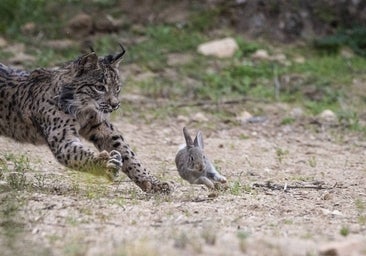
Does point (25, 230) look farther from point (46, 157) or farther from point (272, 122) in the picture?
point (272, 122)

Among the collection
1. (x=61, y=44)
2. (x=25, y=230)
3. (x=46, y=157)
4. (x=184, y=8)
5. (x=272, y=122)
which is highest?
(x=184, y=8)

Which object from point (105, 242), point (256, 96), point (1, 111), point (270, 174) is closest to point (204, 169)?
point (270, 174)

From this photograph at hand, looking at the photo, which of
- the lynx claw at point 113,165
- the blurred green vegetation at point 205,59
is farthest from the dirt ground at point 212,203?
the blurred green vegetation at point 205,59

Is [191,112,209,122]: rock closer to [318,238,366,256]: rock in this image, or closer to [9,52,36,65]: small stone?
[9,52,36,65]: small stone

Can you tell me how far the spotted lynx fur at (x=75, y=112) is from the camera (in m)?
8.43

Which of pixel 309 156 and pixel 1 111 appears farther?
pixel 309 156

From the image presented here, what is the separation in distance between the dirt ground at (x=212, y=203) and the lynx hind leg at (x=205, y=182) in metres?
0.05

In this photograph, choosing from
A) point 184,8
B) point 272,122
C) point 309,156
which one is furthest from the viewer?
point 184,8

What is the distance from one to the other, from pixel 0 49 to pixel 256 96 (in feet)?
12.7

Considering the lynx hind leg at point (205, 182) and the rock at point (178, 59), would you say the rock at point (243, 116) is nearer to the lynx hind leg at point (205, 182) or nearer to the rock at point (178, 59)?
the rock at point (178, 59)

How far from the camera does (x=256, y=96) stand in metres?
13.7

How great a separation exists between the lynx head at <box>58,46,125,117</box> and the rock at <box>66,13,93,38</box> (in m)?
6.74

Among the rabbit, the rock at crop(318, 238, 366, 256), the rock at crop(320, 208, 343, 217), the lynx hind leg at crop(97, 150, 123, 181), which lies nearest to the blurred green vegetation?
the rabbit

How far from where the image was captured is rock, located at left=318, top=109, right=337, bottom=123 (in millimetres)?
13023
